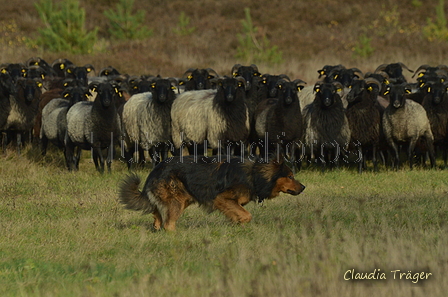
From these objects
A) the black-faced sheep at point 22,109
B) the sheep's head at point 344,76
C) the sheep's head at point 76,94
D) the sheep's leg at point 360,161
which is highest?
the sheep's head at point 344,76

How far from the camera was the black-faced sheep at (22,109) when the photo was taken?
1642 centimetres

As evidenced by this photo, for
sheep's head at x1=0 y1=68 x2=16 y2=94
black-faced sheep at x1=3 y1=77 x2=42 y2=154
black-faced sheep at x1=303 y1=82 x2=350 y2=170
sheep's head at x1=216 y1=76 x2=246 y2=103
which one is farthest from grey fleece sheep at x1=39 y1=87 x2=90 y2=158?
black-faced sheep at x1=303 y1=82 x2=350 y2=170

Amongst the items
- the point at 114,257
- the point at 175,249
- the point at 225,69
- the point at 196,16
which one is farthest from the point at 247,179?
the point at 196,16

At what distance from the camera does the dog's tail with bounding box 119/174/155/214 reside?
25.5ft

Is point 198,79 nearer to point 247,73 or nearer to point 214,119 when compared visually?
point 247,73

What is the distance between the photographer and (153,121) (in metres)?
14.9

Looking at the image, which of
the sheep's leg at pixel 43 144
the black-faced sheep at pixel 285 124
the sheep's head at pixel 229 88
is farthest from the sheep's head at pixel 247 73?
the sheep's leg at pixel 43 144

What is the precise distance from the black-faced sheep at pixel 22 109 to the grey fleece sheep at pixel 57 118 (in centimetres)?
42

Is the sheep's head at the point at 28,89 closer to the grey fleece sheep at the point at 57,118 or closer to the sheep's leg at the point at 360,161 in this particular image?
the grey fleece sheep at the point at 57,118

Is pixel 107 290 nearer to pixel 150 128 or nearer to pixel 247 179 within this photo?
pixel 247 179

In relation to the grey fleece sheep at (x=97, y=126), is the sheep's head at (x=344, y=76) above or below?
above

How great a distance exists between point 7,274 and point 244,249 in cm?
210

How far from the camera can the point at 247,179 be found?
25.4ft

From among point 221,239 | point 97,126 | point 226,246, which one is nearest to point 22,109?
point 97,126
